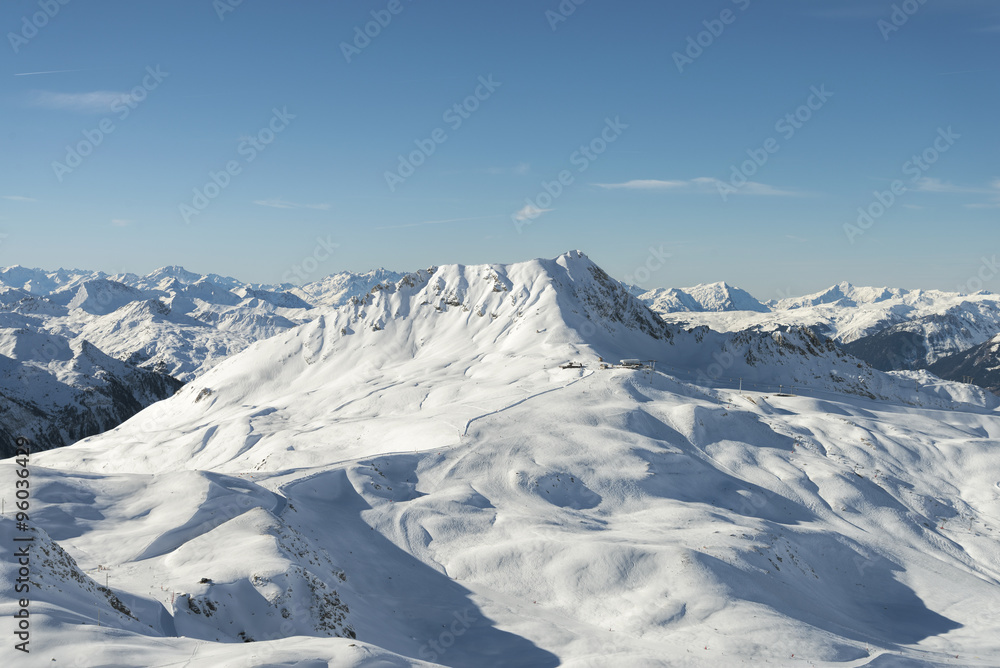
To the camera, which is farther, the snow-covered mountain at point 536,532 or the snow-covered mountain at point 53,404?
the snow-covered mountain at point 53,404

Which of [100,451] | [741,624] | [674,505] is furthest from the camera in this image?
[100,451]

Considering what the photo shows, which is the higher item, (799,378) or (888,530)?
(799,378)

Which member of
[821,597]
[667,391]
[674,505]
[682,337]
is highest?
[682,337]

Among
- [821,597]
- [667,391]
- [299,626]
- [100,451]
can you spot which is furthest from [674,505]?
[100,451]

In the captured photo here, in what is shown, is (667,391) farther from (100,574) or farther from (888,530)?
(100,574)

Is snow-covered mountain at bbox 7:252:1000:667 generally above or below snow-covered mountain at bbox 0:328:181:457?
below

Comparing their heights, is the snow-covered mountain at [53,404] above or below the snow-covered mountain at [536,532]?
above

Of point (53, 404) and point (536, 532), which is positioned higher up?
point (53, 404)

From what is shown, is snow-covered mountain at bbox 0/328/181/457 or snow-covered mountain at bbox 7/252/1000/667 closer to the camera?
snow-covered mountain at bbox 7/252/1000/667
